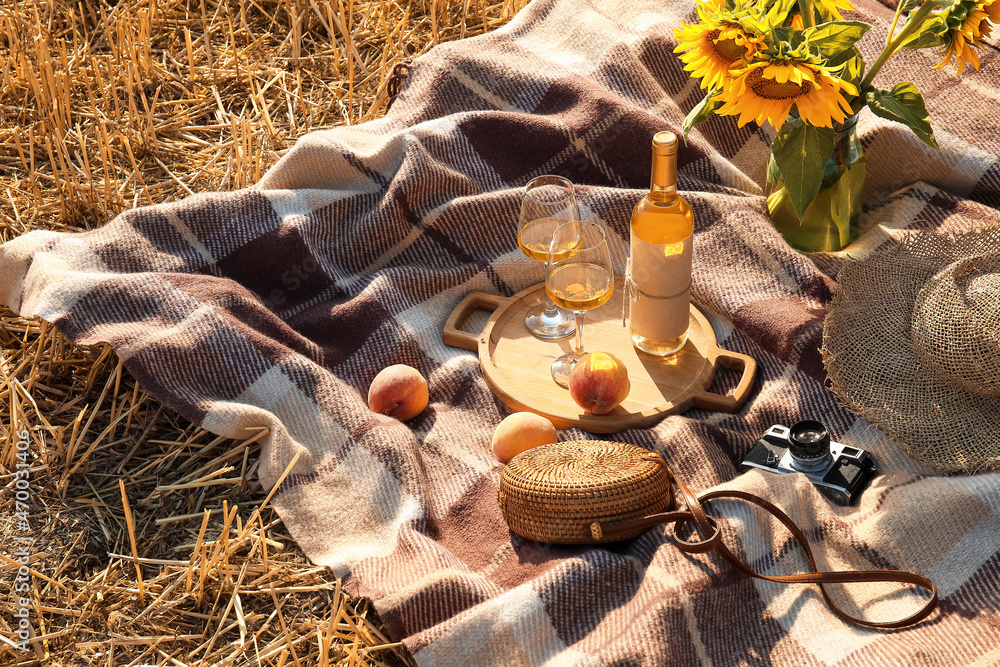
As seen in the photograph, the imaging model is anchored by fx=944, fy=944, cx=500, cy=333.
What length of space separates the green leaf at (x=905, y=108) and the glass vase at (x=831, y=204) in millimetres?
50

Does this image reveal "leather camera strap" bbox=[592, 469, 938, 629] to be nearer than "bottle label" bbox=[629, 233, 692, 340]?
Yes

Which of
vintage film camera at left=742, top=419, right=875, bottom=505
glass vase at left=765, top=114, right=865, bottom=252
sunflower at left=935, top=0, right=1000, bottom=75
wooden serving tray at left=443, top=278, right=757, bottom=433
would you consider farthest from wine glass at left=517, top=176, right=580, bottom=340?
sunflower at left=935, top=0, right=1000, bottom=75

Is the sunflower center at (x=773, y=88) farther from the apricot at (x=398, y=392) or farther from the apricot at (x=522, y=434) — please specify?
the apricot at (x=398, y=392)

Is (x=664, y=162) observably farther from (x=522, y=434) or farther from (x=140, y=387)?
(x=140, y=387)

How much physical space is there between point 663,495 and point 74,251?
4.24 feet

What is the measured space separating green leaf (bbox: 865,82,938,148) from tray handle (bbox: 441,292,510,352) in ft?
2.59

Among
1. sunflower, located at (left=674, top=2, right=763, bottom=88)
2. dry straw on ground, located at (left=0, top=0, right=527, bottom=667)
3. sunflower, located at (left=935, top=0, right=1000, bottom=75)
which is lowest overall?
dry straw on ground, located at (left=0, top=0, right=527, bottom=667)

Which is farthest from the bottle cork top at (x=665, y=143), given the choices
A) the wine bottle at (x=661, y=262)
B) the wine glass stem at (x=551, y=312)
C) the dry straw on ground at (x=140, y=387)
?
the dry straw on ground at (x=140, y=387)

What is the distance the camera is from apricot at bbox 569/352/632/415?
1.62 metres

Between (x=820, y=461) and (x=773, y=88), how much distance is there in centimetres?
62

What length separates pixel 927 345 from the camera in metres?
1.51

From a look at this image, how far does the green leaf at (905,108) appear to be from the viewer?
169 cm

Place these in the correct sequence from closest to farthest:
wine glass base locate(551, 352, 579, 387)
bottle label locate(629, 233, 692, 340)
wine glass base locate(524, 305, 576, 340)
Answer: bottle label locate(629, 233, 692, 340), wine glass base locate(551, 352, 579, 387), wine glass base locate(524, 305, 576, 340)

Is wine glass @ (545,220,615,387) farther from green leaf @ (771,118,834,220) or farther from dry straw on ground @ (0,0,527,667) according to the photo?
dry straw on ground @ (0,0,527,667)
